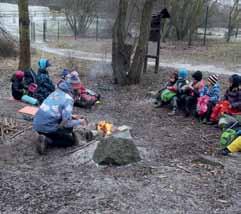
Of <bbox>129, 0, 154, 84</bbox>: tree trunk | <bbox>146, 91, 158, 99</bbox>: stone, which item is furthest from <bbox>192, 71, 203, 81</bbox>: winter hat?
<bbox>129, 0, 154, 84</bbox>: tree trunk

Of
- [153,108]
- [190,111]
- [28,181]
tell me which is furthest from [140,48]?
[28,181]

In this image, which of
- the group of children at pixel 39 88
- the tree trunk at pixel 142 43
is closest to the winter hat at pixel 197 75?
the group of children at pixel 39 88

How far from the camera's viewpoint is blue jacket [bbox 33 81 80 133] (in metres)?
6.29

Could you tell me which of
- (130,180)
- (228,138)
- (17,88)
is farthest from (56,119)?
(17,88)

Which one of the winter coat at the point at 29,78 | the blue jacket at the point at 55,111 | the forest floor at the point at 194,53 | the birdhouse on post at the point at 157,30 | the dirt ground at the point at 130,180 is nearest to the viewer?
the dirt ground at the point at 130,180

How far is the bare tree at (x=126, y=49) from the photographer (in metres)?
12.0

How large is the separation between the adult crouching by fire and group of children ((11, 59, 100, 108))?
2755 millimetres

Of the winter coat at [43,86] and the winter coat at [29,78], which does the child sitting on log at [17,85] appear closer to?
the winter coat at [29,78]

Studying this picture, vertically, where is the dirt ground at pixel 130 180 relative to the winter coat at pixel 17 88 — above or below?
below

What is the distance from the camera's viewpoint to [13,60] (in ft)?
52.9

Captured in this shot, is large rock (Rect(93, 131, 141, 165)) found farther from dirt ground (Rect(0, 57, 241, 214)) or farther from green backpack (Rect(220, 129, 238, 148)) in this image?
green backpack (Rect(220, 129, 238, 148))

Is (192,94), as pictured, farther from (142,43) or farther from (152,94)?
(142,43)

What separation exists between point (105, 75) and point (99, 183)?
866 centimetres

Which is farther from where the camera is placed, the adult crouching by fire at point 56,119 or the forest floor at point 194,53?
the forest floor at point 194,53
